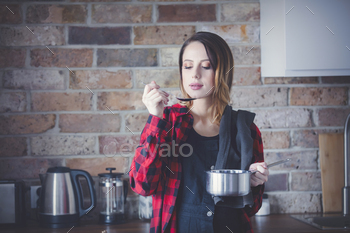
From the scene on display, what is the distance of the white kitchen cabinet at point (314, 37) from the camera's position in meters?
1.40

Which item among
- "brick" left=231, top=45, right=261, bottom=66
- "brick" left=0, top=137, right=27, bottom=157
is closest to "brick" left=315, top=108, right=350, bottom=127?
"brick" left=231, top=45, right=261, bottom=66

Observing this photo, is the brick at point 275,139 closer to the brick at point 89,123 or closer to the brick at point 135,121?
the brick at point 135,121

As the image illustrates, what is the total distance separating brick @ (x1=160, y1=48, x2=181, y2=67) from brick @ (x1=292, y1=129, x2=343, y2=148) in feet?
2.20

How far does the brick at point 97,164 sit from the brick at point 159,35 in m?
0.56

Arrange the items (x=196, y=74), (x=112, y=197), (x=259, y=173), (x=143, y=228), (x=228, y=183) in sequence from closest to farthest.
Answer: (x=228, y=183), (x=259, y=173), (x=196, y=74), (x=143, y=228), (x=112, y=197)

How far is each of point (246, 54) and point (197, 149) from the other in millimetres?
672

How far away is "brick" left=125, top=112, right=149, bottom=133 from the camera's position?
1.55m

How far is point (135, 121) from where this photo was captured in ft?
5.08

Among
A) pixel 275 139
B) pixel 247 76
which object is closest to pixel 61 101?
pixel 247 76

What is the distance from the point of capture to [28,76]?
1.52 meters

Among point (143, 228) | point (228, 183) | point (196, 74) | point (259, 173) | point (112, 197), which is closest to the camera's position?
point (228, 183)

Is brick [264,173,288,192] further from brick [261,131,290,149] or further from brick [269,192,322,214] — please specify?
brick [261,131,290,149]

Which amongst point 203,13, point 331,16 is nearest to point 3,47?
point 203,13

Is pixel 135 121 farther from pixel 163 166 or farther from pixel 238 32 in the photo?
pixel 238 32
